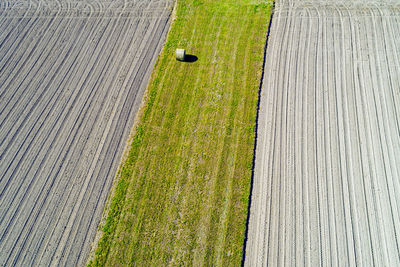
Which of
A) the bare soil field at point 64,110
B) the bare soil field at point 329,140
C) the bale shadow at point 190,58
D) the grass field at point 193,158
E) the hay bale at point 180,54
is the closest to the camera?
the bare soil field at point 329,140

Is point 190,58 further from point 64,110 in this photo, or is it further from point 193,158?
point 64,110

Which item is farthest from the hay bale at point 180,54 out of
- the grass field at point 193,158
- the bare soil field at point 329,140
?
the bare soil field at point 329,140

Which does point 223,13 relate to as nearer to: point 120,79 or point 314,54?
point 314,54

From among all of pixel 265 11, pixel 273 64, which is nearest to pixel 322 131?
pixel 273 64

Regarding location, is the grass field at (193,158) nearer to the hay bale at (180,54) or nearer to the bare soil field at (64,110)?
the hay bale at (180,54)

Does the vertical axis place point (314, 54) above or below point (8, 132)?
above

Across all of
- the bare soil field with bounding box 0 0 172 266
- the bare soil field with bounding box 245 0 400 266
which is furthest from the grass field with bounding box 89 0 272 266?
the bare soil field with bounding box 0 0 172 266
